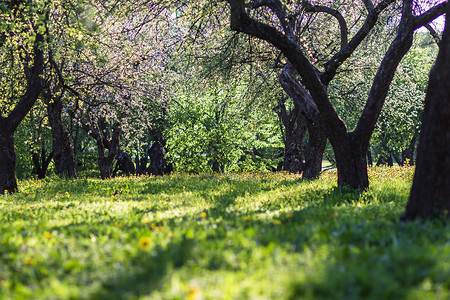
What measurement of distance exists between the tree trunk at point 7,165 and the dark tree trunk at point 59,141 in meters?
5.14

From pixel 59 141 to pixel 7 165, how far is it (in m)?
6.18

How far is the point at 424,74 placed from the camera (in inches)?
1136

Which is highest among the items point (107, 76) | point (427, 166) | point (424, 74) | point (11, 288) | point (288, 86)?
point (424, 74)

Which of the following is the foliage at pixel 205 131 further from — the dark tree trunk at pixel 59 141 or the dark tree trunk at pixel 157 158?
the dark tree trunk at pixel 59 141

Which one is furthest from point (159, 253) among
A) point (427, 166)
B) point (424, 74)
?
point (424, 74)

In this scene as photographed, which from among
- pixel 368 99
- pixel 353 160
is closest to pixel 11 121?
pixel 353 160

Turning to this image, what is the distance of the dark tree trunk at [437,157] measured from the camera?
4.29 m

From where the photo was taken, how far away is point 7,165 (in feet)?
36.4

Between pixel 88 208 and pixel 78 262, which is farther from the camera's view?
pixel 88 208

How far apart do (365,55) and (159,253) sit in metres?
A: 16.2

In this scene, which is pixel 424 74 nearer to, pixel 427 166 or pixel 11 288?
pixel 427 166

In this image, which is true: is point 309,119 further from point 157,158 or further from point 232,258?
point 157,158

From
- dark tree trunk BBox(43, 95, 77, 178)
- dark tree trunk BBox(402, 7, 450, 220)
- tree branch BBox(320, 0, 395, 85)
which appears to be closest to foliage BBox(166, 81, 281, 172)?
dark tree trunk BBox(43, 95, 77, 178)

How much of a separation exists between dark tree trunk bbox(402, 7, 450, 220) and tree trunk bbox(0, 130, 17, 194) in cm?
1122
